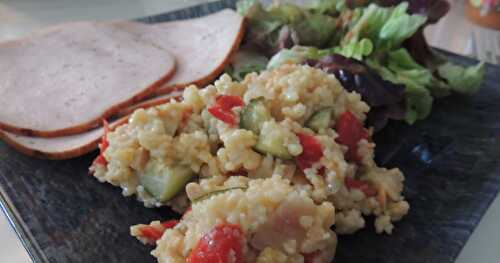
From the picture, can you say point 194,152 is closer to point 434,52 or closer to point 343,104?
Result: point 343,104

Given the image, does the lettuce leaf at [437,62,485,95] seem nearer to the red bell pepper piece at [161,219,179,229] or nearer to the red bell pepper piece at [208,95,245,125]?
the red bell pepper piece at [208,95,245,125]

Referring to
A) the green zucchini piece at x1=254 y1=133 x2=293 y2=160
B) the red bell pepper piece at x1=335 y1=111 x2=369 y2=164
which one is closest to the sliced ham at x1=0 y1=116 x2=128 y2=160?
the green zucchini piece at x1=254 y1=133 x2=293 y2=160

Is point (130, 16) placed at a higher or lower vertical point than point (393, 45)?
lower

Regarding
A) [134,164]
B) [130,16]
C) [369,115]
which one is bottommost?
[130,16]

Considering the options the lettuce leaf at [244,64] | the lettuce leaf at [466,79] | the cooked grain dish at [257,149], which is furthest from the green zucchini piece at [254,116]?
the lettuce leaf at [466,79]

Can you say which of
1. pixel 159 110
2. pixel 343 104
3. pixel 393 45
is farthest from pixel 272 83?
pixel 393 45

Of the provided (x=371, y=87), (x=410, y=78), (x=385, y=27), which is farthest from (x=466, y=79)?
(x=371, y=87)
